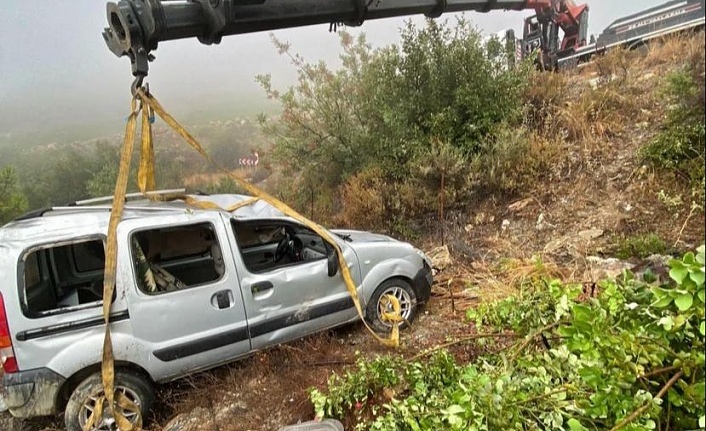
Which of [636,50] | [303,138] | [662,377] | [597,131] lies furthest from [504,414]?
[303,138]

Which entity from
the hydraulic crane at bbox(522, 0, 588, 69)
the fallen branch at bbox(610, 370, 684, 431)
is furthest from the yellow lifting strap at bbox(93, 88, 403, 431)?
the hydraulic crane at bbox(522, 0, 588, 69)

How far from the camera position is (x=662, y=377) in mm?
1434

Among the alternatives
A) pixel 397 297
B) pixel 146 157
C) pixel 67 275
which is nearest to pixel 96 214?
pixel 146 157

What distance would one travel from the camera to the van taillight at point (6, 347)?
2676 mm

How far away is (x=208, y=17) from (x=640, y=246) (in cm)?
372

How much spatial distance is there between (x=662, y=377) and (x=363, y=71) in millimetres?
6522

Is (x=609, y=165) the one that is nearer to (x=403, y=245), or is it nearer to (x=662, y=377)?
(x=403, y=245)

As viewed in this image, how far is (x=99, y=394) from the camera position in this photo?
2.97m

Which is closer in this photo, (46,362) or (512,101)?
(46,362)

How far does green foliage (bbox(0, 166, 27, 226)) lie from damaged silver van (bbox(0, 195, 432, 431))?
9.83 feet

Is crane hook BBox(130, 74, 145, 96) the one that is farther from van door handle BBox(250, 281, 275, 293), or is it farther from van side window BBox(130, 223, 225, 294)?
van door handle BBox(250, 281, 275, 293)

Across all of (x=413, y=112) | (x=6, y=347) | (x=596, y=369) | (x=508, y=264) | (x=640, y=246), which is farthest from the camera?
(x=413, y=112)

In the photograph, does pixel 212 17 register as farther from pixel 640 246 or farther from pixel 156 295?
pixel 640 246

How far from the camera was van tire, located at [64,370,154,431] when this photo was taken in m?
2.90
